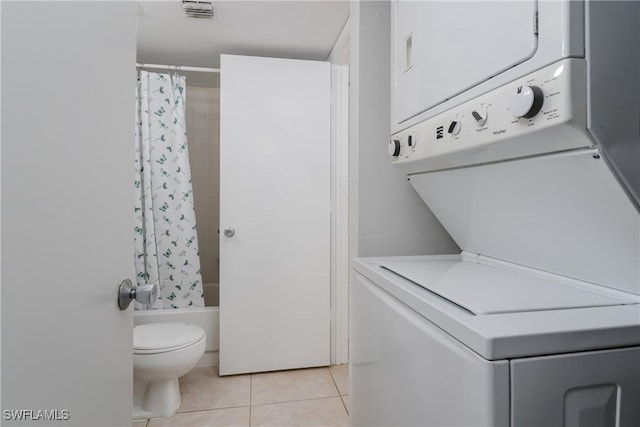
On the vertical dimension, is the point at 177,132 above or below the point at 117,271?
above

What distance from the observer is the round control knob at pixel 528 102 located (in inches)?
24.4

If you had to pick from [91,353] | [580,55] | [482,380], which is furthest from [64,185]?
[580,55]

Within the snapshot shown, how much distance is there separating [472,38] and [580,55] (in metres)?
0.30

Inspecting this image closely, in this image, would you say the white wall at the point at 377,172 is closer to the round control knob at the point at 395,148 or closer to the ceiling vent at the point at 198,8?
the round control knob at the point at 395,148

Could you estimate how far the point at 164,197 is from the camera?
250 centimetres

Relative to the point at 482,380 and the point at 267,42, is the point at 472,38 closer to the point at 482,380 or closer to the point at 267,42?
the point at 482,380

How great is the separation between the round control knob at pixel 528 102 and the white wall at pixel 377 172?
758 millimetres

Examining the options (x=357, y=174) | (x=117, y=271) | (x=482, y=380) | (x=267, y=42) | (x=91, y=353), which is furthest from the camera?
(x=267, y=42)

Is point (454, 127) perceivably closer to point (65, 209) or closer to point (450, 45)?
point (450, 45)

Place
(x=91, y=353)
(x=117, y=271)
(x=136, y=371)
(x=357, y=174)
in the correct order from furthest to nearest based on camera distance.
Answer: (x=136, y=371) → (x=357, y=174) → (x=117, y=271) → (x=91, y=353)

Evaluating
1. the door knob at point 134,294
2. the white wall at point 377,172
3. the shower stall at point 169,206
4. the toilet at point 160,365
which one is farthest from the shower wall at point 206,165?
the door knob at point 134,294

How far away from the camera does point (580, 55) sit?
579 millimetres

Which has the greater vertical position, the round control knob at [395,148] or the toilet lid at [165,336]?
the round control knob at [395,148]

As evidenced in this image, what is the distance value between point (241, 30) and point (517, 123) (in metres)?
2.10
